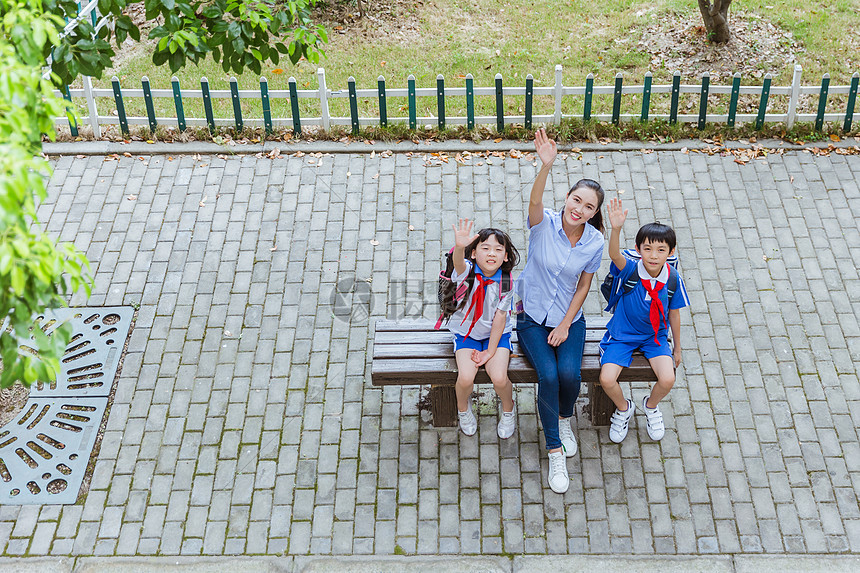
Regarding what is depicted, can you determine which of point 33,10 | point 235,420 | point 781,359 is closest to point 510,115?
point 781,359

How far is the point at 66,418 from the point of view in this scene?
6258mm

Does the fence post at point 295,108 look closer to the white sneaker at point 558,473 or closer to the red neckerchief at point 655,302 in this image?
the red neckerchief at point 655,302

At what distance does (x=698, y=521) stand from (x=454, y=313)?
2.23 meters

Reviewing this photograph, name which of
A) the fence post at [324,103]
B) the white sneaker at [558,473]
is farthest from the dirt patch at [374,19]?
the white sneaker at [558,473]

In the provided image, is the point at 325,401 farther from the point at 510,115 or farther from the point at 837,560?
the point at 510,115

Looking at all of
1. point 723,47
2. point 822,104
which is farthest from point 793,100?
point 723,47

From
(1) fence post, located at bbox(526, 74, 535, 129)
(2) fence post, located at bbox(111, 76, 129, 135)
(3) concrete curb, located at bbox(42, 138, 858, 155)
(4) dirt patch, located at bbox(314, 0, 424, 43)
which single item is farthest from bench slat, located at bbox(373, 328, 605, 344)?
(4) dirt patch, located at bbox(314, 0, 424, 43)

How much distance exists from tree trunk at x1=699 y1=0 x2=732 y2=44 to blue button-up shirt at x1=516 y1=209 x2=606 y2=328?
23.0 feet

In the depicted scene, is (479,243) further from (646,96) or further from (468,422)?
(646,96)

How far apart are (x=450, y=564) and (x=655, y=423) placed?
190 centimetres

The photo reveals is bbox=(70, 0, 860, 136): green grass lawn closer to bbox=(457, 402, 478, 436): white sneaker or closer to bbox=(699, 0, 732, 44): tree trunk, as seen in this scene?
bbox=(699, 0, 732, 44): tree trunk

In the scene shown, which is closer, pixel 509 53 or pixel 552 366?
pixel 552 366

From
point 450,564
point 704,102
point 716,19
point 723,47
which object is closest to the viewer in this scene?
point 450,564

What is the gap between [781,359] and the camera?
21.4 ft
